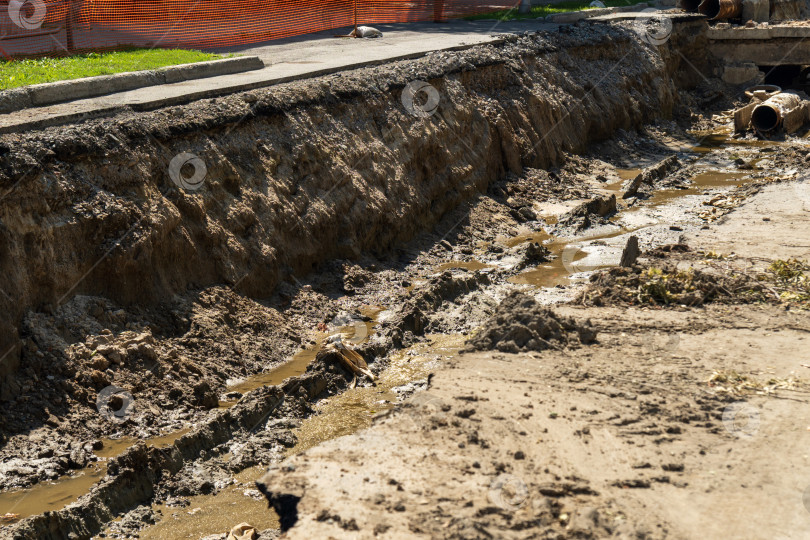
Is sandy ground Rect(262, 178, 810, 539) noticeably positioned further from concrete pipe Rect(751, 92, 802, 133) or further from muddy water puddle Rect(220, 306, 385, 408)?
concrete pipe Rect(751, 92, 802, 133)

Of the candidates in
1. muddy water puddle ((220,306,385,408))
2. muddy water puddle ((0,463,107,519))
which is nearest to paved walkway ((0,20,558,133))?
muddy water puddle ((220,306,385,408))

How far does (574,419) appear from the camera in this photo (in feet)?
22.6

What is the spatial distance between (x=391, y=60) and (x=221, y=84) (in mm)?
3854

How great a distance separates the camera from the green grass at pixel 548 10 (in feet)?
78.8

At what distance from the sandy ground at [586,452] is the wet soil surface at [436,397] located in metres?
0.02

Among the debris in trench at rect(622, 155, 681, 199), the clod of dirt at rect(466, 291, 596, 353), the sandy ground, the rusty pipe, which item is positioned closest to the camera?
the sandy ground

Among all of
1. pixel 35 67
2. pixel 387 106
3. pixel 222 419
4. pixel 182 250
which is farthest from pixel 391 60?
pixel 222 419

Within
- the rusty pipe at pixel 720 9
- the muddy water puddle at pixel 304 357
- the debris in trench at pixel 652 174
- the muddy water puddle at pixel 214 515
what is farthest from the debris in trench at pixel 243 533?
the rusty pipe at pixel 720 9

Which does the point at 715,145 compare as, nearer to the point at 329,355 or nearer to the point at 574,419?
the point at 329,355

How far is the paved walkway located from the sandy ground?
17.4 feet

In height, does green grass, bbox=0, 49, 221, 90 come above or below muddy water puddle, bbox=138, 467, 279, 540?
above

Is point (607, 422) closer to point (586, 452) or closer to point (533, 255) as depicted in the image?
point (586, 452)

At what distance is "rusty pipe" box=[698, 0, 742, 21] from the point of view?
2566 cm

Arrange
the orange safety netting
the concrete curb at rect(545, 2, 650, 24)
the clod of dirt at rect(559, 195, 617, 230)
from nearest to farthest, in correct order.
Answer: the clod of dirt at rect(559, 195, 617, 230), the orange safety netting, the concrete curb at rect(545, 2, 650, 24)
